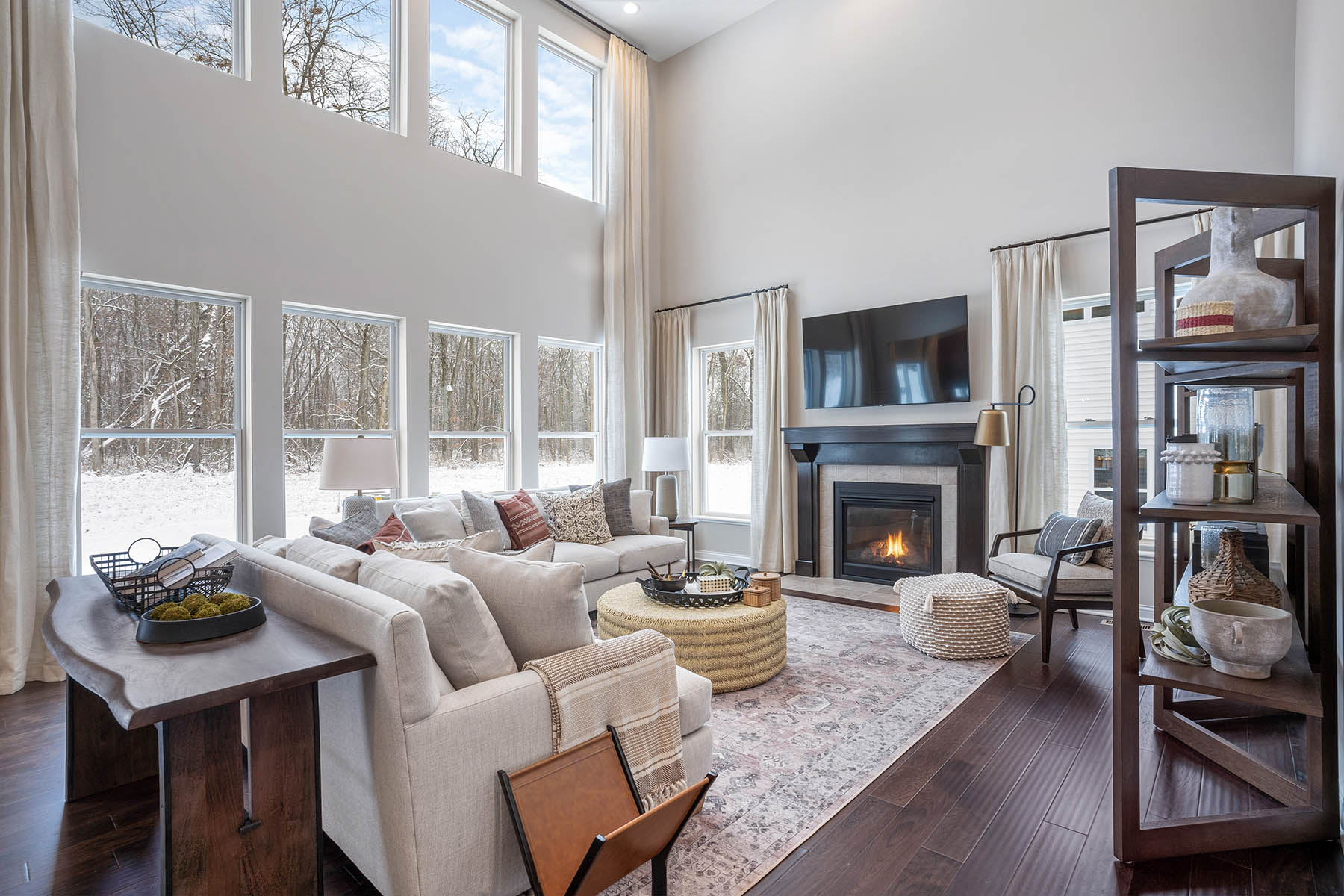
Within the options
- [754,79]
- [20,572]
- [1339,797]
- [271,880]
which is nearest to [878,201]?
[754,79]

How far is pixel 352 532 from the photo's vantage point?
10.5 feet

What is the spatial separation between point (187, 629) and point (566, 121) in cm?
598

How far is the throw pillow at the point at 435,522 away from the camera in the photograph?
405cm

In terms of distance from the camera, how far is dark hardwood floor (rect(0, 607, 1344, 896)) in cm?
179

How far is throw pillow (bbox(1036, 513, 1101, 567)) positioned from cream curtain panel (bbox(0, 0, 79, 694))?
5.23 m

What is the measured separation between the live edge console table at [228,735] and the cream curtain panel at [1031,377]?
14.5 ft

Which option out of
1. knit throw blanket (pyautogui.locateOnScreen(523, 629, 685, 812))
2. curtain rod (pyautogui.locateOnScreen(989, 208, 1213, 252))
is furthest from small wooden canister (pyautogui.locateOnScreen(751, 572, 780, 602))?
curtain rod (pyautogui.locateOnScreen(989, 208, 1213, 252))

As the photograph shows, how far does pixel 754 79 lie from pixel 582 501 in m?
4.36

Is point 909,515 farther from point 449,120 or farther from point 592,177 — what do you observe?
point 449,120

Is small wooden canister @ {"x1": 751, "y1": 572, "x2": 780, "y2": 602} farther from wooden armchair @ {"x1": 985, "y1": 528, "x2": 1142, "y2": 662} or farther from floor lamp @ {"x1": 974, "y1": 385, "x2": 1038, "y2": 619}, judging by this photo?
floor lamp @ {"x1": 974, "y1": 385, "x2": 1038, "y2": 619}

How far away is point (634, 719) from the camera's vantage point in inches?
74.1

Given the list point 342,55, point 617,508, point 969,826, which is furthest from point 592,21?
point 969,826

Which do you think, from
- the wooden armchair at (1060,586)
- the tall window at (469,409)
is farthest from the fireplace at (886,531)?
the tall window at (469,409)

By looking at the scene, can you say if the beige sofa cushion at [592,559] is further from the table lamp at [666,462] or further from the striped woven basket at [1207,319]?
the striped woven basket at [1207,319]
